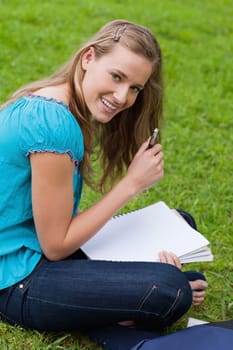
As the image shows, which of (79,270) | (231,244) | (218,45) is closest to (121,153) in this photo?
(79,270)

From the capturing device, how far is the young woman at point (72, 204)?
2387mm

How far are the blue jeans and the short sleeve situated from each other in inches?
16.5

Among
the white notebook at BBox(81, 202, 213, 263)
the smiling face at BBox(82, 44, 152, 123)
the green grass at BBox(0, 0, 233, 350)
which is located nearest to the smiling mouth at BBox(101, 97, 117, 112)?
the smiling face at BBox(82, 44, 152, 123)

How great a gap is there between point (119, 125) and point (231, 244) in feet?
3.24

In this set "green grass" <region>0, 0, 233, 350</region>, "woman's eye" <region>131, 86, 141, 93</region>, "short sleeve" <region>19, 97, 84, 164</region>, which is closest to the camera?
"short sleeve" <region>19, 97, 84, 164</region>

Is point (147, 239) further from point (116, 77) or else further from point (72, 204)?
point (116, 77)

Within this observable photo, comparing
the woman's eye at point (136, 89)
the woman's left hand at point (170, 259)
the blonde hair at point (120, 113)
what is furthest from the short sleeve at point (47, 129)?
the woman's left hand at point (170, 259)

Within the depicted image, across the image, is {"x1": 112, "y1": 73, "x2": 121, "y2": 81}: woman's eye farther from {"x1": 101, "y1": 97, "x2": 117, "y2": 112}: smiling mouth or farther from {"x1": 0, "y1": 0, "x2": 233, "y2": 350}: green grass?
{"x1": 0, "y1": 0, "x2": 233, "y2": 350}: green grass

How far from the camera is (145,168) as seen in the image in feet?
8.56

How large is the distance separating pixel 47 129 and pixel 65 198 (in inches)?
10.0

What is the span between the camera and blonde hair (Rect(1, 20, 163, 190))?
8.21 ft

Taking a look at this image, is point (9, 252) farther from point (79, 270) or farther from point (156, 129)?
point (156, 129)

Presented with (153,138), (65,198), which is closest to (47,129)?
(65,198)

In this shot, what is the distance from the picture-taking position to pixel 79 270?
2504 mm
